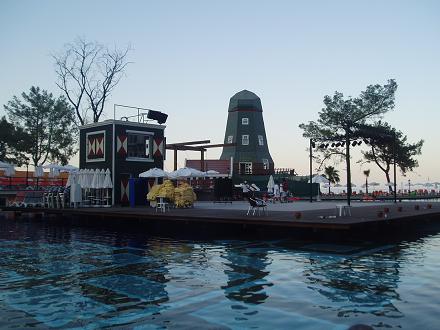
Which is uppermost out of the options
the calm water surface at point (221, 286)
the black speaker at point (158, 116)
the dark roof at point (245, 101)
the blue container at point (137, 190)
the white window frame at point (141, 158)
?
the dark roof at point (245, 101)

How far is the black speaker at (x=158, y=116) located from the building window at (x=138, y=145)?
1.71m

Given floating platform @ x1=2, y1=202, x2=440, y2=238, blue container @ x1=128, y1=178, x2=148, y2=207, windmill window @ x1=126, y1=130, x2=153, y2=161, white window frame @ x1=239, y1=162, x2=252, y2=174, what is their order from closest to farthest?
floating platform @ x1=2, y1=202, x2=440, y2=238
blue container @ x1=128, y1=178, x2=148, y2=207
windmill window @ x1=126, y1=130, x2=153, y2=161
white window frame @ x1=239, y1=162, x2=252, y2=174

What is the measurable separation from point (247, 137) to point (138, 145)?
2785cm

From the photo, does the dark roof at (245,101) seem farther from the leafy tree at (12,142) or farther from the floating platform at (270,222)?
the floating platform at (270,222)

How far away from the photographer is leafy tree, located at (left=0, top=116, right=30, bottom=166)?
4147cm

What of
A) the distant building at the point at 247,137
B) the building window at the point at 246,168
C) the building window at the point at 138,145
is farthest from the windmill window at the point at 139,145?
the building window at the point at 246,168

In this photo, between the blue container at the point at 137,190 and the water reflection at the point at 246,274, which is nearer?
the water reflection at the point at 246,274

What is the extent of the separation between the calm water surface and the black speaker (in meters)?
13.8

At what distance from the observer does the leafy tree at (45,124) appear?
1759 inches

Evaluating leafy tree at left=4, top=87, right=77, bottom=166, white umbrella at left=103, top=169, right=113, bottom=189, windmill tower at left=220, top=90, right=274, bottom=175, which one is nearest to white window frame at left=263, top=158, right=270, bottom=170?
windmill tower at left=220, top=90, right=274, bottom=175

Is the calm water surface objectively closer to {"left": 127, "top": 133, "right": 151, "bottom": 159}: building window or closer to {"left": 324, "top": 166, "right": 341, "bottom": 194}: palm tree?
{"left": 127, "top": 133, "right": 151, "bottom": 159}: building window

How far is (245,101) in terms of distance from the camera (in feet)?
176

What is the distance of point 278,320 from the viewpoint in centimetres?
607

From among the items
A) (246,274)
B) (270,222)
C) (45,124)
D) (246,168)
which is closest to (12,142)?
(45,124)
